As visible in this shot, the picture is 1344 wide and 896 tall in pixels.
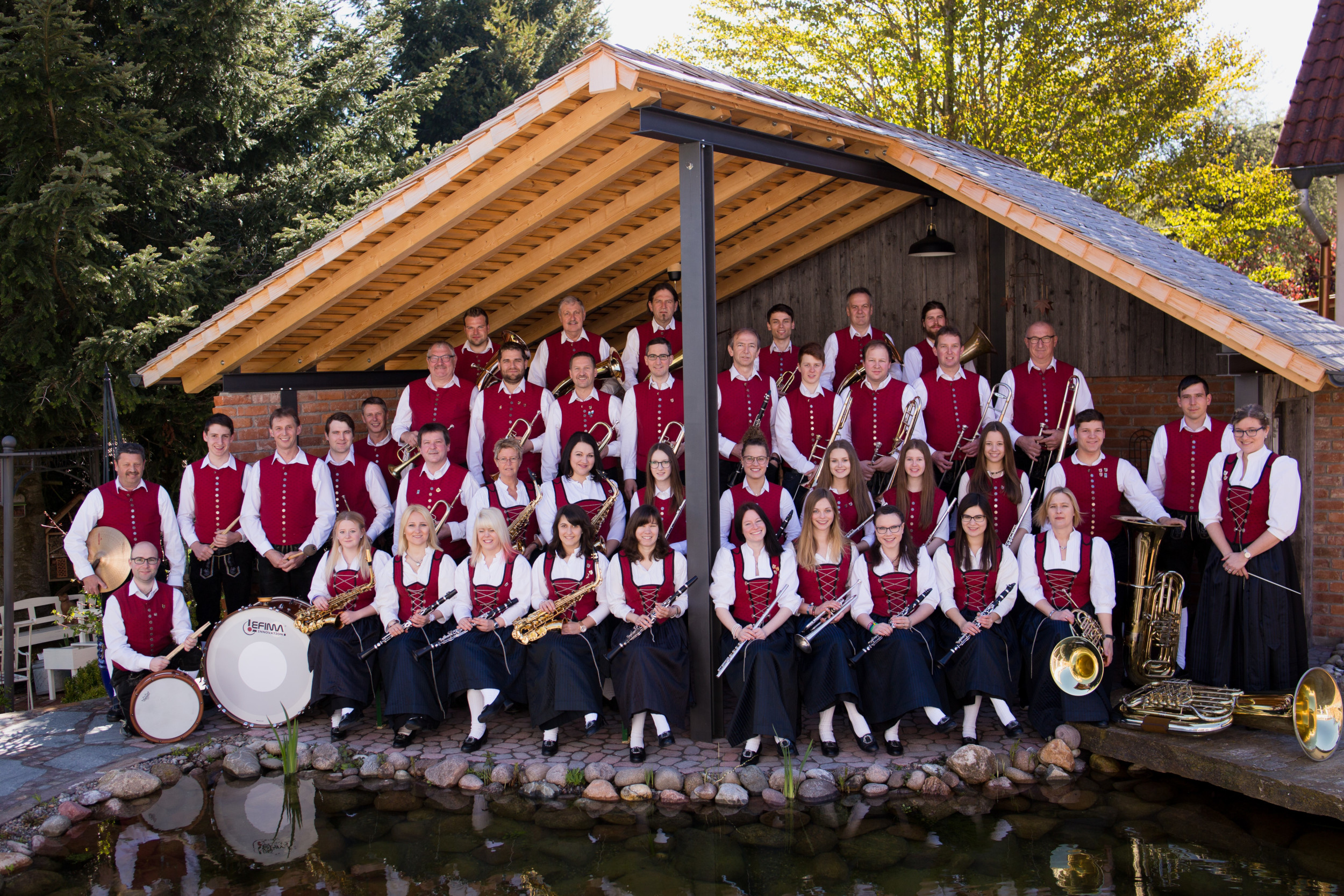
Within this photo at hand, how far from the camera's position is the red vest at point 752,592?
611 centimetres

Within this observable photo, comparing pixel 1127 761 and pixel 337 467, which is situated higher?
pixel 337 467

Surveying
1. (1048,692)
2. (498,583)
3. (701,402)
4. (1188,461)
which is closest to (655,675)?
(498,583)

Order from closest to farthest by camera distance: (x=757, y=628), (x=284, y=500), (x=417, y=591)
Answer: (x=757, y=628) < (x=417, y=591) < (x=284, y=500)

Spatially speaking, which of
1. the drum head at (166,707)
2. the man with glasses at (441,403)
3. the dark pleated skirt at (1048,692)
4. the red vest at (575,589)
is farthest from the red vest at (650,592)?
the drum head at (166,707)

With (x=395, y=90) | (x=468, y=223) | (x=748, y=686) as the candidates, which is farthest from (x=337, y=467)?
(x=395, y=90)

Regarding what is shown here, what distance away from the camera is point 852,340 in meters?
8.27

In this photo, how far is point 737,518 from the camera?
634 cm

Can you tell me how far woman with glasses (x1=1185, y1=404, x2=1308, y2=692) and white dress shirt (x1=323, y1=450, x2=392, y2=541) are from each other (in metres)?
5.07

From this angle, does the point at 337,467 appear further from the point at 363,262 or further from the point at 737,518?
the point at 737,518

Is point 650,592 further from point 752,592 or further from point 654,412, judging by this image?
point 654,412

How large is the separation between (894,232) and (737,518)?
13.6 feet

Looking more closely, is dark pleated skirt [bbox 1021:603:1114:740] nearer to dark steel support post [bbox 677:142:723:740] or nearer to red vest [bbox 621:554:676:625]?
dark steel support post [bbox 677:142:723:740]

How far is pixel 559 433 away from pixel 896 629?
267 centimetres

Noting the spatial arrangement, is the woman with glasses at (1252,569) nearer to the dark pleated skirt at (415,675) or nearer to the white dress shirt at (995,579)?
the white dress shirt at (995,579)
